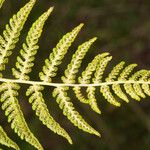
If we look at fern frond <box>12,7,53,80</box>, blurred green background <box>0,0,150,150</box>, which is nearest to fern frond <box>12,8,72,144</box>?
fern frond <box>12,7,53,80</box>

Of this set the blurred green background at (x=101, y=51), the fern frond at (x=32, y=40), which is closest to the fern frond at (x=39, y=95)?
the fern frond at (x=32, y=40)

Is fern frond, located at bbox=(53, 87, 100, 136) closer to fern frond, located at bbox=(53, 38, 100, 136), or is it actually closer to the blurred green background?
fern frond, located at bbox=(53, 38, 100, 136)

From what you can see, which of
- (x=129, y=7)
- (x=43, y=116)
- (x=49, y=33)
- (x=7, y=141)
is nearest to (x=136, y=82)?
(x=43, y=116)

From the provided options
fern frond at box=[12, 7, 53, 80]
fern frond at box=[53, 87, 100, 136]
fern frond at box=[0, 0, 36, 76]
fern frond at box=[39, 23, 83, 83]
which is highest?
fern frond at box=[0, 0, 36, 76]

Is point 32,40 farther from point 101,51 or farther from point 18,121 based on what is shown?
point 101,51

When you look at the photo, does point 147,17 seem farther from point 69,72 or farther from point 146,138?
point 69,72

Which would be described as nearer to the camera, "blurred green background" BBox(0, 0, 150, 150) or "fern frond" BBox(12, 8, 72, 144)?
"fern frond" BBox(12, 8, 72, 144)

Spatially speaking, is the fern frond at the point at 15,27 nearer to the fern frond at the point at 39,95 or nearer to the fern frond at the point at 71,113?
the fern frond at the point at 39,95

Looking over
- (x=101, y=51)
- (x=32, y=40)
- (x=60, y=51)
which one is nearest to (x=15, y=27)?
(x=32, y=40)
